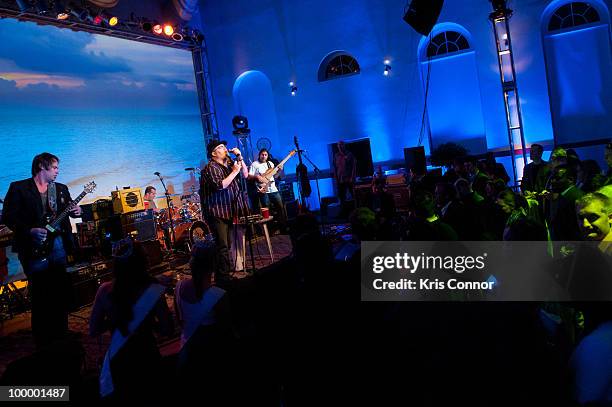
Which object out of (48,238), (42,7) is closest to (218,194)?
(48,238)

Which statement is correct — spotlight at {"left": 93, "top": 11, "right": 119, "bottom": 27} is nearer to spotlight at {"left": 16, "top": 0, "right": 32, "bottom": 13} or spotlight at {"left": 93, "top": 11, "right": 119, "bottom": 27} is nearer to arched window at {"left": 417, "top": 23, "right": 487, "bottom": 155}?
spotlight at {"left": 16, "top": 0, "right": 32, "bottom": 13}

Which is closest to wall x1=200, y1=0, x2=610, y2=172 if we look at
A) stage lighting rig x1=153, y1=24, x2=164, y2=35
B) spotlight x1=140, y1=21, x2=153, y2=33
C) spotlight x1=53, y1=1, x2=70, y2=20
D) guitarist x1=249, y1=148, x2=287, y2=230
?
stage lighting rig x1=153, y1=24, x2=164, y2=35

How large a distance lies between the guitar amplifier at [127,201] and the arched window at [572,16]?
8954 millimetres

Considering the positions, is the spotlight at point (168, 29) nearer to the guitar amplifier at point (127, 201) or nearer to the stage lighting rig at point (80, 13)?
the stage lighting rig at point (80, 13)

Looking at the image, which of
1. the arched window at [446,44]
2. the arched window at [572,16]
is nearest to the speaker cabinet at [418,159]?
the arched window at [446,44]

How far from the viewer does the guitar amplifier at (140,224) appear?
7570 mm

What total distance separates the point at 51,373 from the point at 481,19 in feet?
34.7

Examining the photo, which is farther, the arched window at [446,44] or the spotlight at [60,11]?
the arched window at [446,44]

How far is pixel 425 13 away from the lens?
820 centimetres

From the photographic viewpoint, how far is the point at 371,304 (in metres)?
2.97

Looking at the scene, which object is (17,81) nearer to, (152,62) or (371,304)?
(152,62)

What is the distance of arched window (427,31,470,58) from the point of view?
10.6 m

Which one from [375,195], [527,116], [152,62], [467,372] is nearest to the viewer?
[467,372]

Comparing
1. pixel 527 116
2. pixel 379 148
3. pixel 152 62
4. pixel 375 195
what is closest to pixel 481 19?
pixel 527 116
